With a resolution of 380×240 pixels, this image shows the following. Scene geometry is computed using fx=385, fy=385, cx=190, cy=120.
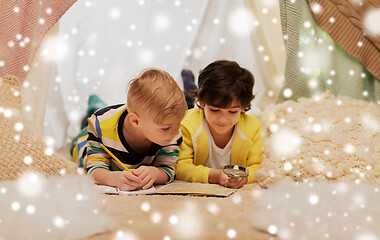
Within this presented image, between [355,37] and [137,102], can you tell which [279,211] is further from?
[355,37]

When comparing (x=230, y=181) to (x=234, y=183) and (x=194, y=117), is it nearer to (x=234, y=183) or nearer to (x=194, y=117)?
(x=234, y=183)

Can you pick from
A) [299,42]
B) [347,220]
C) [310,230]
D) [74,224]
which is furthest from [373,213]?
[299,42]

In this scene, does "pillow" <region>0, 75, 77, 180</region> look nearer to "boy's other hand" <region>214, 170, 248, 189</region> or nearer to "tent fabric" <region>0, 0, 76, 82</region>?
"tent fabric" <region>0, 0, 76, 82</region>

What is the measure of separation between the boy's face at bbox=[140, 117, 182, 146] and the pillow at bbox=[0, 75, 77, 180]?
0.81 ft

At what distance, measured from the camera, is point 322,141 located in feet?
4.53

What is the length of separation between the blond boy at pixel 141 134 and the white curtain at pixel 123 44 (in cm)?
74

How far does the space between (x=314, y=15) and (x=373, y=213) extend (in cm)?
101

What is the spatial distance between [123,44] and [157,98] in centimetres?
101

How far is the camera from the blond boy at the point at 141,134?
44.3 inches

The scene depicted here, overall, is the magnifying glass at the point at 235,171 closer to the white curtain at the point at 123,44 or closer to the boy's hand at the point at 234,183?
the boy's hand at the point at 234,183
